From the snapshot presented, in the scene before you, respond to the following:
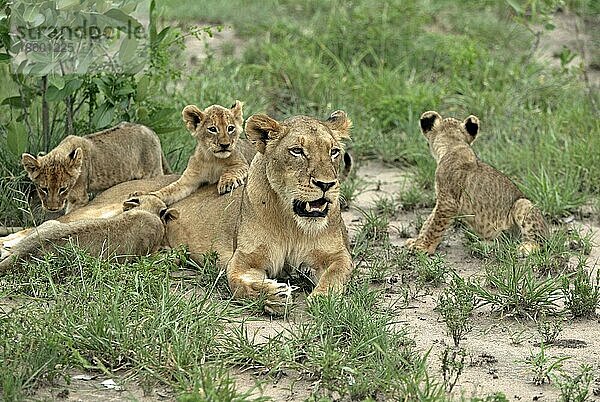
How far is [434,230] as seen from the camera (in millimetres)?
7156

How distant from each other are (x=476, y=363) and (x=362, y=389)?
739 mm

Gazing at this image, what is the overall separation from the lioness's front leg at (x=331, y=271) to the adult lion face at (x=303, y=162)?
0.18m

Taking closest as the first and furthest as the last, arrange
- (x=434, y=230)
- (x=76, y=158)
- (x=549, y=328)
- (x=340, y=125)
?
(x=549, y=328) → (x=340, y=125) → (x=76, y=158) → (x=434, y=230)

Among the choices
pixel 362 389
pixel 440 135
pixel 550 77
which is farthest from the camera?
pixel 550 77

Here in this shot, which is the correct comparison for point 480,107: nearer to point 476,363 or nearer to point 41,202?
point 41,202

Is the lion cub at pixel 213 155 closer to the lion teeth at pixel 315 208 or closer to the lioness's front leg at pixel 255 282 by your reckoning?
the lioness's front leg at pixel 255 282

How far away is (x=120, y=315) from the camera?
5.23 metres

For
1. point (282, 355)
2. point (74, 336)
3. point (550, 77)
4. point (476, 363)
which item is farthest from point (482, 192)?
point (550, 77)

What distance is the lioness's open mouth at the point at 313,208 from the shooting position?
5.98 meters

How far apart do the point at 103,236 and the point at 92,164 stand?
37.9 inches

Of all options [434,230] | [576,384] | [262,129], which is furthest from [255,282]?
[576,384]

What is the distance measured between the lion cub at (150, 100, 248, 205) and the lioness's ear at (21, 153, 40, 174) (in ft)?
2.39

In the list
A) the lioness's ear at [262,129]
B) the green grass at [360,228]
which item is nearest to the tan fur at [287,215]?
the lioness's ear at [262,129]

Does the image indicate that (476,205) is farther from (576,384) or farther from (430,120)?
(576,384)
